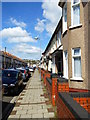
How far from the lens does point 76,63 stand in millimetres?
8609

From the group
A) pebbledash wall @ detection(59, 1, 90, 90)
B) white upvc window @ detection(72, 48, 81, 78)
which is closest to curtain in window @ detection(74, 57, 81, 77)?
white upvc window @ detection(72, 48, 81, 78)

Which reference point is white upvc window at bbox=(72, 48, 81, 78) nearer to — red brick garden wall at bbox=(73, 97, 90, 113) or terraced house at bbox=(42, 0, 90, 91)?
terraced house at bbox=(42, 0, 90, 91)

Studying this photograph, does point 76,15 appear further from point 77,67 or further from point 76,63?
point 77,67

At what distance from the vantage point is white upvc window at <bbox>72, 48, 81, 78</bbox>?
842 cm

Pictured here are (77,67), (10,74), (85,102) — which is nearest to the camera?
(85,102)

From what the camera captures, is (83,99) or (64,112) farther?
(83,99)

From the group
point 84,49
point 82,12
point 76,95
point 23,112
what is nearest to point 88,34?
point 84,49

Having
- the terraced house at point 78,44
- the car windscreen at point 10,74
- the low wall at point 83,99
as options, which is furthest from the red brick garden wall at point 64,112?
the car windscreen at point 10,74

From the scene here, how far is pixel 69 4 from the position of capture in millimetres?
9062

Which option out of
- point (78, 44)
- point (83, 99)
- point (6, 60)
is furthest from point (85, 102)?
point (6, 60)

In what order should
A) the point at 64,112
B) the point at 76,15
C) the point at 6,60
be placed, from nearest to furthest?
the point at 64,112
the point at 76,15
the point at 6,60

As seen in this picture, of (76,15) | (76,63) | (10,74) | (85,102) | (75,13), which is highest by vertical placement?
(75,13)

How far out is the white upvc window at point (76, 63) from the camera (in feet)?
27.6

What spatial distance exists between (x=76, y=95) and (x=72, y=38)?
5.16m
